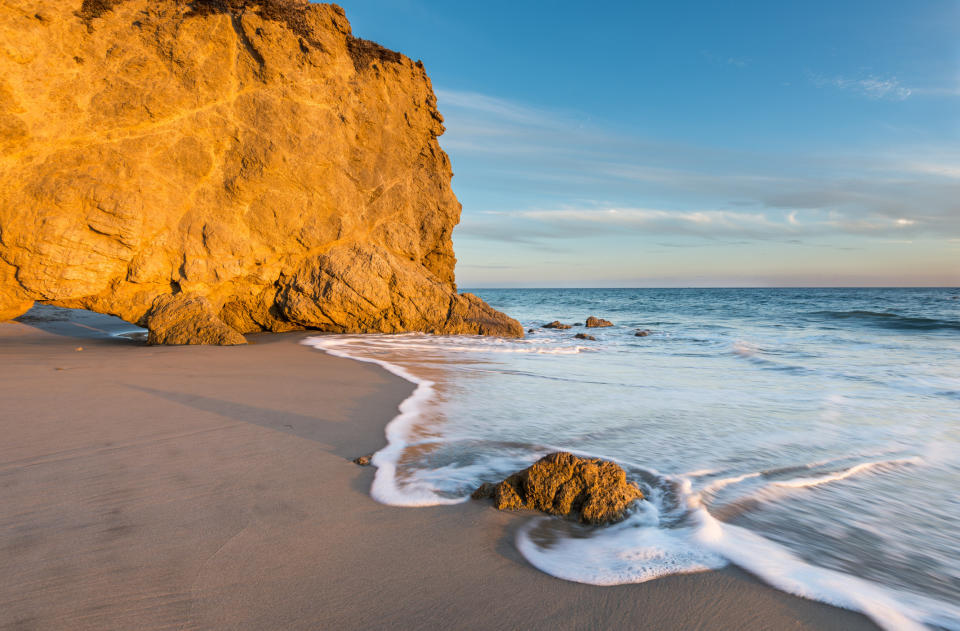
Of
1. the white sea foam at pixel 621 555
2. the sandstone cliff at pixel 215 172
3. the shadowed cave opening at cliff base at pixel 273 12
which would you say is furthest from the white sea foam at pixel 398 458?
the shadowed cave opening at cliff base at pixel 273 12

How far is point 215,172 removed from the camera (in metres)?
9.41

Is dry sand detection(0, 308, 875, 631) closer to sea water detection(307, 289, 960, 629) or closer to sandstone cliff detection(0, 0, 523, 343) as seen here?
sea water detection(307, 289, 960, 629)

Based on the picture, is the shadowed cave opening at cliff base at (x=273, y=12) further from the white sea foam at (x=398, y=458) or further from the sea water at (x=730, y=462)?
the white sea foam at (x=398, y=458)

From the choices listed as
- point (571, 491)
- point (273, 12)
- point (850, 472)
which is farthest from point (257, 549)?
point (273, 12)

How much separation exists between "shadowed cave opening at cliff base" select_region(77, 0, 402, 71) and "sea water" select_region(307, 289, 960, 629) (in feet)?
22.9

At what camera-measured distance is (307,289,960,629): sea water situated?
2107 millimetres

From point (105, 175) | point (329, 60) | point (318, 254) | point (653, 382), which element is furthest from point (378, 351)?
point (329, 60)

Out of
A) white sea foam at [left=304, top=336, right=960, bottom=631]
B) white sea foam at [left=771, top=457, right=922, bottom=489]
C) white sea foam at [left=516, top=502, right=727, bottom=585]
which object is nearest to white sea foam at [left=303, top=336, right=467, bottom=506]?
white sea foam at [left=304, top=336, right=960, bottom=631]

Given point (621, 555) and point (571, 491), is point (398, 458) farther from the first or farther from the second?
point (621, 555)

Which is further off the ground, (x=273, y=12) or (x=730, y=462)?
(x=273, y=12)

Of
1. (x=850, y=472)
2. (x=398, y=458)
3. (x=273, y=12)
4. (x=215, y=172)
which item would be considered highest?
(x=273, y=12)

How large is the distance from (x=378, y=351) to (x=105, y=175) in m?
5.20

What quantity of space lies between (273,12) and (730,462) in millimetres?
11088

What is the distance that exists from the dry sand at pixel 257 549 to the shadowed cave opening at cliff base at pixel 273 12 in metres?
7.61
